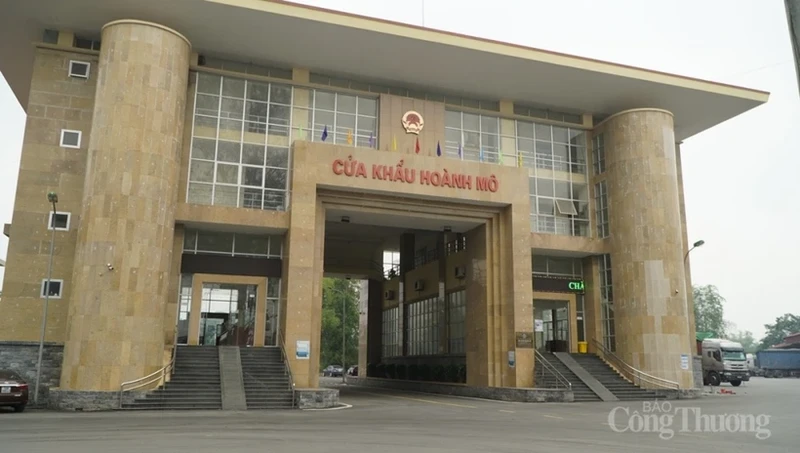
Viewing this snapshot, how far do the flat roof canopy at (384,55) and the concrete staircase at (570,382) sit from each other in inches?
562

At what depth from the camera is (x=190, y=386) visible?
24047mm

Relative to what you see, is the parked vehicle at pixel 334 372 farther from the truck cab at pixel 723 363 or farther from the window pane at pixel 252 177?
the window pane at pixel 252 177

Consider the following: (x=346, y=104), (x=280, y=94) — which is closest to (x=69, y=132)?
(x=280, y=94)

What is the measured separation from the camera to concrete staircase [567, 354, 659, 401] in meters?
30.1

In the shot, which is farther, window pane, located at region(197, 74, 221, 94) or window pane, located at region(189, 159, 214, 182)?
window pane, located at region(197, 74, 221, 94)

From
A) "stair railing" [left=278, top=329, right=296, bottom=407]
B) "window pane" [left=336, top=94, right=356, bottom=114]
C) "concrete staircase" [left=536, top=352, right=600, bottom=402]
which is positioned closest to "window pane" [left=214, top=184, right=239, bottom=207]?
"stair railing" [left=278, top=329, right=296, bottom=407]

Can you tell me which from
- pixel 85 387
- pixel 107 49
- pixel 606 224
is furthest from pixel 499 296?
pixel 107 49

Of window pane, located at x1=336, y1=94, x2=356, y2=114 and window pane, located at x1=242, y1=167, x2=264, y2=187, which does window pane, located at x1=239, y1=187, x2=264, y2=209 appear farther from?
window pane, located at x1=336, y1=94, x2=356, y2=114

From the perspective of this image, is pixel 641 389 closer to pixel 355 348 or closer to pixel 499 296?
pixel 499 296

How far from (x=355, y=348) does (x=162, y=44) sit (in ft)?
190

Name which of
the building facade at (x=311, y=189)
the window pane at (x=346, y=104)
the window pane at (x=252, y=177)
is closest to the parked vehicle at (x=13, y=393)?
the building facade at (x=311, y=189)

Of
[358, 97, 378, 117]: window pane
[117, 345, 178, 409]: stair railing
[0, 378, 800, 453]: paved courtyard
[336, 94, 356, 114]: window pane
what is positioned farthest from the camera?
[358, 97, 378, 117]: window pane

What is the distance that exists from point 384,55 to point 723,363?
33499 millimetres

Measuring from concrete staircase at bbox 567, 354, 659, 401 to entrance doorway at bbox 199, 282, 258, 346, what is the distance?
16.7 meters
